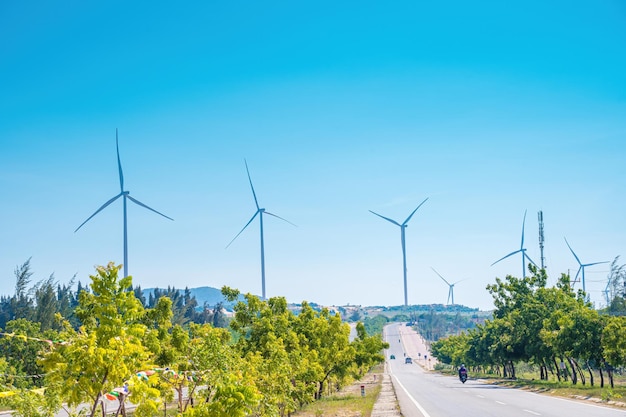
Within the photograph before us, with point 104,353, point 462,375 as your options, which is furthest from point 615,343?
point 104,353

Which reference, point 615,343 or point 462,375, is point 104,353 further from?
point 462,375

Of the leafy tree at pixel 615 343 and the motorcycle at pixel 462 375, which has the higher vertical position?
the leafy tree at pixel 615 343

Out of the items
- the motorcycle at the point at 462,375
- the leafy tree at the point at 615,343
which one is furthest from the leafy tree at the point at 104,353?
the motorcycle at the point at 462,375

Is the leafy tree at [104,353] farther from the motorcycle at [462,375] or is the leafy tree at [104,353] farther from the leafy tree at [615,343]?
the motorcycle at [462,375]

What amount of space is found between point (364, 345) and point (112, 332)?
49294 mm

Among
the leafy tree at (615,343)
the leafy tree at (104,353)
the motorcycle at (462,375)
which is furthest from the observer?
the motorcycle at (462,375)

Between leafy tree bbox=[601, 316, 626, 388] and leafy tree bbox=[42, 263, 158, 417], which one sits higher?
leafy tree bbox=[42, 263, 158, 417]

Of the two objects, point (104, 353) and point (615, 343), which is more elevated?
point (104, 353)

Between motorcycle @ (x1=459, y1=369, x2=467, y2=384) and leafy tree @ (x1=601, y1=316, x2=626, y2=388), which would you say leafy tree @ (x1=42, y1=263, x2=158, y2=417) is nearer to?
leafy tree @ (x1=601, y1=316, x2=626, y2=388)

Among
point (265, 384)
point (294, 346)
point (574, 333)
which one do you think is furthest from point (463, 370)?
point (265, 384)

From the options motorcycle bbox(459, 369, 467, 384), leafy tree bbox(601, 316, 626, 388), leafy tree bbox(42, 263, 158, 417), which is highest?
leafy tree bbox(42, 263, 158, 417)

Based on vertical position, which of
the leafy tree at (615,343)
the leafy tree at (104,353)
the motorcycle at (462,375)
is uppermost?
the leafy tree at (104,353)

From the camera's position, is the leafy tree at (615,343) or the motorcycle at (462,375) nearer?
the leafy tree at (615,343)

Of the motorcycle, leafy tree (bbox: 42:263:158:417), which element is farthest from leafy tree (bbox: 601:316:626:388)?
leafy tree (bbox: 42:263:158:417)
